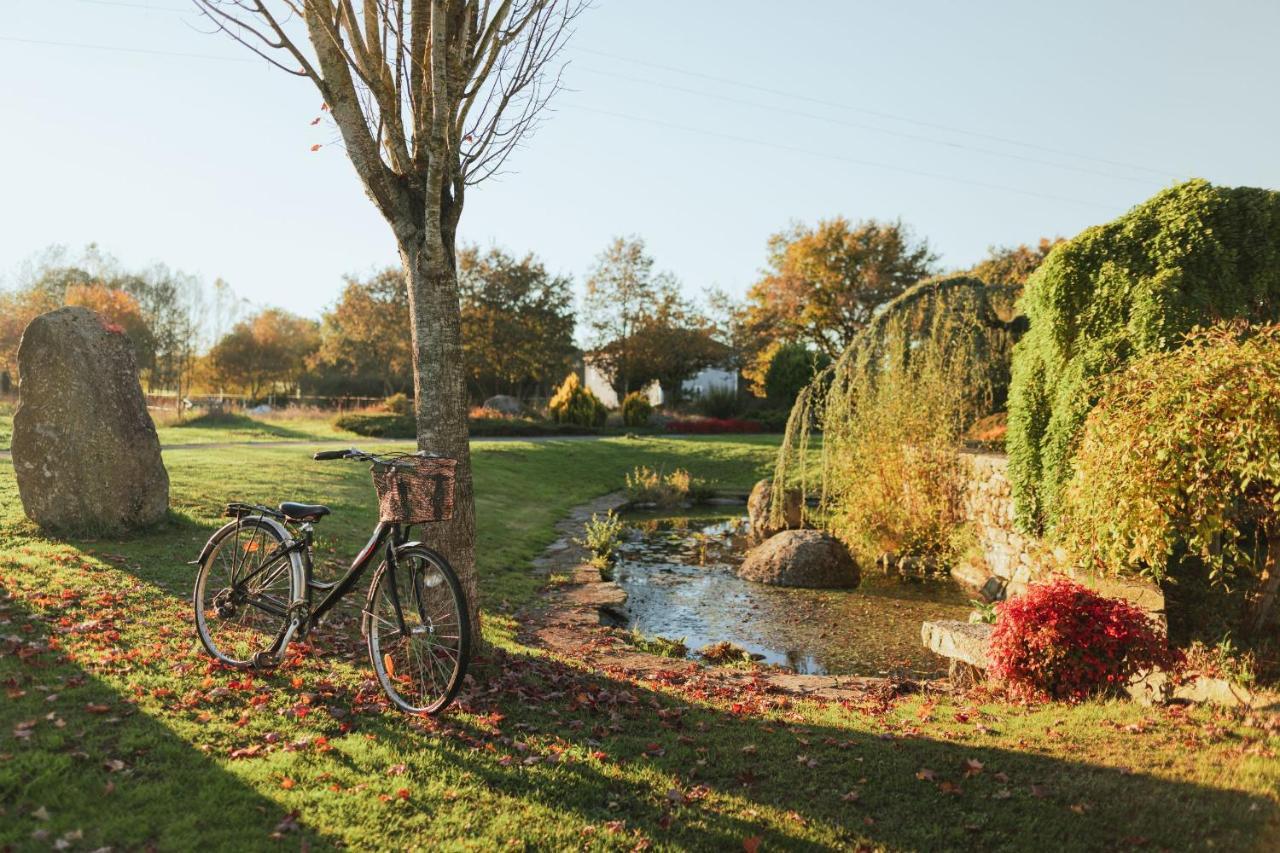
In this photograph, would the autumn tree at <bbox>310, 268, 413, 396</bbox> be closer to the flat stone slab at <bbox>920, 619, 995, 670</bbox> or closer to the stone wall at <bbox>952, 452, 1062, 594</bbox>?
the stone wall at <bbox>952, 452, 1062, 594</bbox>

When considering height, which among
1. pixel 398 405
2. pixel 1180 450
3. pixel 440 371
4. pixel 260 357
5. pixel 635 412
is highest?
pixel 260 357

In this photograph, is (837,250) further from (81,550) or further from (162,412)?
(81,550)

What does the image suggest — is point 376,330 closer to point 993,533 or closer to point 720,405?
point 720,405

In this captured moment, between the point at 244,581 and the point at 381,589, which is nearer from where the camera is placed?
the point at 381,589

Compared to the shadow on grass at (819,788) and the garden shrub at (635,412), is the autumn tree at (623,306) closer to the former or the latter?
the garden shrub at (635,412)

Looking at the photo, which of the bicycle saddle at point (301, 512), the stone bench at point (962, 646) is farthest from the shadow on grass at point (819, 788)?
the stone bench at point (962, 646)

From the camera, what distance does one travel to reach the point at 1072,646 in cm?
598

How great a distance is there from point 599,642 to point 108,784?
5.08 metres

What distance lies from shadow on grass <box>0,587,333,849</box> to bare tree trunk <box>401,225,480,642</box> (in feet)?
6.15

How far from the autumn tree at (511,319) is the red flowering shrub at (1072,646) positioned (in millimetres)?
33290

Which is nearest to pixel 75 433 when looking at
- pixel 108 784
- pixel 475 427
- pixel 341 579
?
pixel 341 579

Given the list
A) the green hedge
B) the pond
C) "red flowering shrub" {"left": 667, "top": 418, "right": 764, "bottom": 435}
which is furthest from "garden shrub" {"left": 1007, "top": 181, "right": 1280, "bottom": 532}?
"red flowering shrub" {"left": 667, "top": 418, "right": 764, "bottom": 435}

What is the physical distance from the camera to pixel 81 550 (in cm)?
819

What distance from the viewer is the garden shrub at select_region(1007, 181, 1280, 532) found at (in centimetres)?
760
